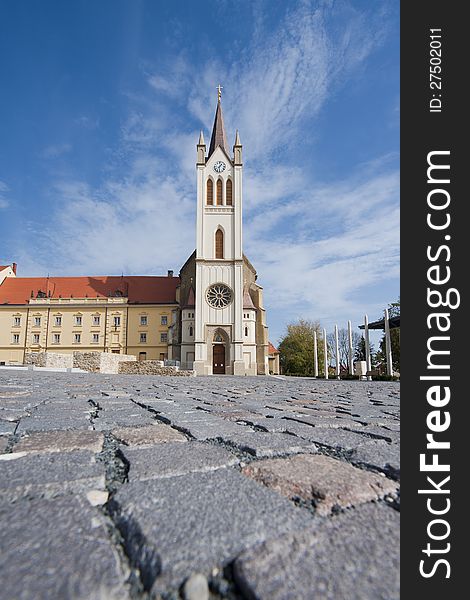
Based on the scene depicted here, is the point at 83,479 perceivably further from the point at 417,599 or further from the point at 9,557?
the point at 417,599

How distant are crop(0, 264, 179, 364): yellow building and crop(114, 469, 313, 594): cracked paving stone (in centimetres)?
4180

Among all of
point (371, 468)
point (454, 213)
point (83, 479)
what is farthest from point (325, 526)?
point (454, 213)

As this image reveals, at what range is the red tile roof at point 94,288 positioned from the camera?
1813 inches

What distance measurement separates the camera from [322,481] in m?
1.39

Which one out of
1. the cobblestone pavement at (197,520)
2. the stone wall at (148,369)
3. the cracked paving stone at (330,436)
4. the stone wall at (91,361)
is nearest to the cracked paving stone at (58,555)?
the cobblestone pavement at (197,520)

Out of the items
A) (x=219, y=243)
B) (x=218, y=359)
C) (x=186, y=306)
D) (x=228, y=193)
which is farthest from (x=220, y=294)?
(x=228, y=193)

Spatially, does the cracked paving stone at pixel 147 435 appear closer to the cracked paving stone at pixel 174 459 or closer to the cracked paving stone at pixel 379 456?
the cracked paving stone at pixel 174 459

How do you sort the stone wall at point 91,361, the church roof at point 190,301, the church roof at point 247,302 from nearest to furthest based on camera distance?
the stone wall at point 91,361 → the church roof at point 190,301 → the church roof at point 247,302

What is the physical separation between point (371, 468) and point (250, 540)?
0.92 metres

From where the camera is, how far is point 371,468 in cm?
165

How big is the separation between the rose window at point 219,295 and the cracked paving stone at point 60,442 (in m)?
32.3

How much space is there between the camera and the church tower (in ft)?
109

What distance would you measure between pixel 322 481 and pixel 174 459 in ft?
2.21

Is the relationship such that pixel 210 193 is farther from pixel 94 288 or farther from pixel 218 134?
pixel 94 288
